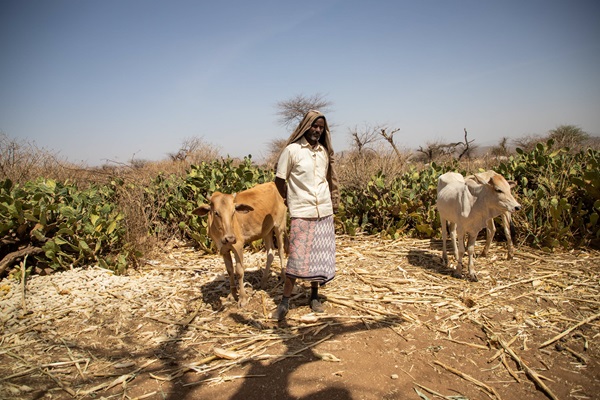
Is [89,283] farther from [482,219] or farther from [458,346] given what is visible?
[482,219]

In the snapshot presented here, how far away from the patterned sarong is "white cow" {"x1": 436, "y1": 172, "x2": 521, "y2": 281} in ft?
6.99

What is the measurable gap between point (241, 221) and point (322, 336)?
1906mm

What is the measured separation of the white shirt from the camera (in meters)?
3.83

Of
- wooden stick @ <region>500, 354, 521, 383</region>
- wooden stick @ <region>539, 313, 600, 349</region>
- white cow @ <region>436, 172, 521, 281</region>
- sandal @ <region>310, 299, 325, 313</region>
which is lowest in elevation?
wooden stick @ <region>500, 354, 521, 383</region>

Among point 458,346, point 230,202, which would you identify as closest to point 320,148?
point 230,202

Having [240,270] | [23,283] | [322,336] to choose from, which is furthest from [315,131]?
[23,283]

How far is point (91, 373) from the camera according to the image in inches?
124

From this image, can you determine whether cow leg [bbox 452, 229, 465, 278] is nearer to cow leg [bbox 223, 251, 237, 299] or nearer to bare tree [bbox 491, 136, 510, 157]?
cow leg [bbox 223, 251, 237, 299]

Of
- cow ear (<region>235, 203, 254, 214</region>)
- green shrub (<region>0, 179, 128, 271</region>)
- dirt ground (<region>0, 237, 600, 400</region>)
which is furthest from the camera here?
green shrub (<region>0, 179, 128, 271</region>)

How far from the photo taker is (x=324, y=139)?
409 cm

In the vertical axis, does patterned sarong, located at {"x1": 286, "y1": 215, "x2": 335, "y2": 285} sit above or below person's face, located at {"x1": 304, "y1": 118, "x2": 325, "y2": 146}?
below

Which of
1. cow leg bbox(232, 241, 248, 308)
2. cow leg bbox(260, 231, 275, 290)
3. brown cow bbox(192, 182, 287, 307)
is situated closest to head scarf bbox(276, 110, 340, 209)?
brown cow bbox(192, 182, 287, 307)

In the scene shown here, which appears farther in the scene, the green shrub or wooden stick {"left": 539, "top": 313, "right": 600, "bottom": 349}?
the green shrub

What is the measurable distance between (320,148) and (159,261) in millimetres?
3823
